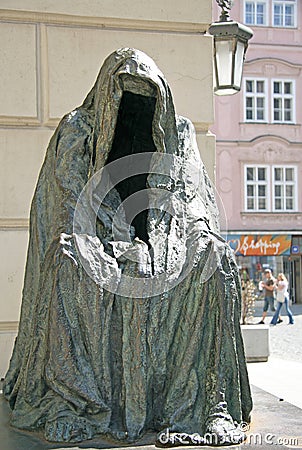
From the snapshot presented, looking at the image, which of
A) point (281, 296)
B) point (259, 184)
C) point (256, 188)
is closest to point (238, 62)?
point (281, 296)

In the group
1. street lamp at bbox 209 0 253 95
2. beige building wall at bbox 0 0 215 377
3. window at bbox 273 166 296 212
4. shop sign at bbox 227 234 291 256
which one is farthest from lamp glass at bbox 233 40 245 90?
window at bbox 273 166 296 212

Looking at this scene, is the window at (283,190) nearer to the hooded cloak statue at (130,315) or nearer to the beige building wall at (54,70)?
the beige building wall at (54,70)

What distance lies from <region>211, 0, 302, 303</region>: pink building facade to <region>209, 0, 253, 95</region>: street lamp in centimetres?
1811

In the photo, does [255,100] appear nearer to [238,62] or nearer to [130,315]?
[238,62]

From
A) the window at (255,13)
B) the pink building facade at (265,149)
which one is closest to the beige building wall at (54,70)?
the pink building facade at (265,149)

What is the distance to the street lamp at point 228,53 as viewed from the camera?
6383mm

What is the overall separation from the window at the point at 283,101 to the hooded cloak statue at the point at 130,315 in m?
22.7

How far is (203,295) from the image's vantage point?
3.37 metres

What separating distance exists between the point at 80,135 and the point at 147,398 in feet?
4.21

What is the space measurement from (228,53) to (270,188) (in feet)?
62.8

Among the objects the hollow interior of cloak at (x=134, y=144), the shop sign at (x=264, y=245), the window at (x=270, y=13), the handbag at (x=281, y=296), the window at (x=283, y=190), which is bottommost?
the handbag at (x=281, y=296)

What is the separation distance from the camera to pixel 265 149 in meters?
25.3

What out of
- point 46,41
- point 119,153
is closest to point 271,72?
point 46,41

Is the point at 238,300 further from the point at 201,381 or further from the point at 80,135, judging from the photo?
the point at 80,135
